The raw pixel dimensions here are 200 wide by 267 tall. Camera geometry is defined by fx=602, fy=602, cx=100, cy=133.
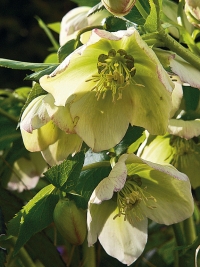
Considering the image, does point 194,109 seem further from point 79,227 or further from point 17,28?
point 17,28

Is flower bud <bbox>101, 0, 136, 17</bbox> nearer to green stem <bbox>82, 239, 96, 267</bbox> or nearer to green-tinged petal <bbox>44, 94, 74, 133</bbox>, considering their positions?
green-tinged petal <bbox>44, 94, 74, 133</bbox>

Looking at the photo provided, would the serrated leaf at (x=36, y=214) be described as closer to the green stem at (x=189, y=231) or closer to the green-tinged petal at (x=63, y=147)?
the green-tinged petal at (x=63, y=147)

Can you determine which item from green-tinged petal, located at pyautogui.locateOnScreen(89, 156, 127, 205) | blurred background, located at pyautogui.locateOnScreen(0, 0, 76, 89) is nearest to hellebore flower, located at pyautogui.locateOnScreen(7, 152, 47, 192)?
green-tinged petal, located at pyautogui.locateOnScreen(89, 156, 127, 205)

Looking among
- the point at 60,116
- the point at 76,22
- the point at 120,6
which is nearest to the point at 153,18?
the point at 120,6

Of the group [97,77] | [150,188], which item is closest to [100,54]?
[97,77]

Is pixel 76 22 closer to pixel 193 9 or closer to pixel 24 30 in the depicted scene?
pixel 193 9

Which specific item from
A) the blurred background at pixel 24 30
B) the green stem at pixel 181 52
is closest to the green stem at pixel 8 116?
the green stem at pixel 181 52
